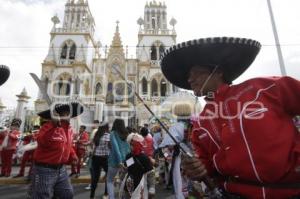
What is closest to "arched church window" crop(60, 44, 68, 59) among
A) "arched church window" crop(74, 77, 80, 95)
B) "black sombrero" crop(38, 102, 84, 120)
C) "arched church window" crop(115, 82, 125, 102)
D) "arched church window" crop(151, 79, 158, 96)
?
"arched church window" crop(74, 77, 80, 95)

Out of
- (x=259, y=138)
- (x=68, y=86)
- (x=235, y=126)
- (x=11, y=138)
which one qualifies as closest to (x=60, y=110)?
(x=235, y=126)

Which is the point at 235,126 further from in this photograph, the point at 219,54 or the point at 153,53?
the point at 153,53

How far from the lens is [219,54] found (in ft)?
5.65

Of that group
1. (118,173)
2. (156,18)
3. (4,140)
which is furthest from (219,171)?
(156,18)

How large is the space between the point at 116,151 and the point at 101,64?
31.7m

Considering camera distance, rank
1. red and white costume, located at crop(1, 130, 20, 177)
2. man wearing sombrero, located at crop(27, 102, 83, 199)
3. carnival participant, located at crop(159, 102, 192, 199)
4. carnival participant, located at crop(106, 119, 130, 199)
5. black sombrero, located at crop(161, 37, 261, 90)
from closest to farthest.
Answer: black sombrero, located at crop(161, 37, 261, 90) < man wearing sombrero, located at crop(27, 102, 83, 199) < carnival participant, located at crop(159, 102, 192, 199) < carnival participant, located at crop(106, 119, 130, 199) < red and white costume, located at crop(1, 130, 20, 177)

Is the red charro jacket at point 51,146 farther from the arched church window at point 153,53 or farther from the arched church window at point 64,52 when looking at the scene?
the arched church window at point 64,52

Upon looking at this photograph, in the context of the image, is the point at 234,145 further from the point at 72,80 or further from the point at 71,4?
the point at 71,4

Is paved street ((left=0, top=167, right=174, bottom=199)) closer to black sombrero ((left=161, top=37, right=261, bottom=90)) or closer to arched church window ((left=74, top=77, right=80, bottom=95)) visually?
black sombrero ((left=161, top=37, right=261, bottom=90))

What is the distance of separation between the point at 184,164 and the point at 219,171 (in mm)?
202

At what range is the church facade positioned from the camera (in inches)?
1171

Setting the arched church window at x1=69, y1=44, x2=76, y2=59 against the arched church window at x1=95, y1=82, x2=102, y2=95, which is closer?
the arched church window at x1=95, y1=82, x2=102, y2=95

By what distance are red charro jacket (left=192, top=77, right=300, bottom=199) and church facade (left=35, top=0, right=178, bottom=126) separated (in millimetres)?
25900

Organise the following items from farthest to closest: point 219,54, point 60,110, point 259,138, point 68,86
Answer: point 68,86 < point 60,110 < point 219,54 < point 259,138
